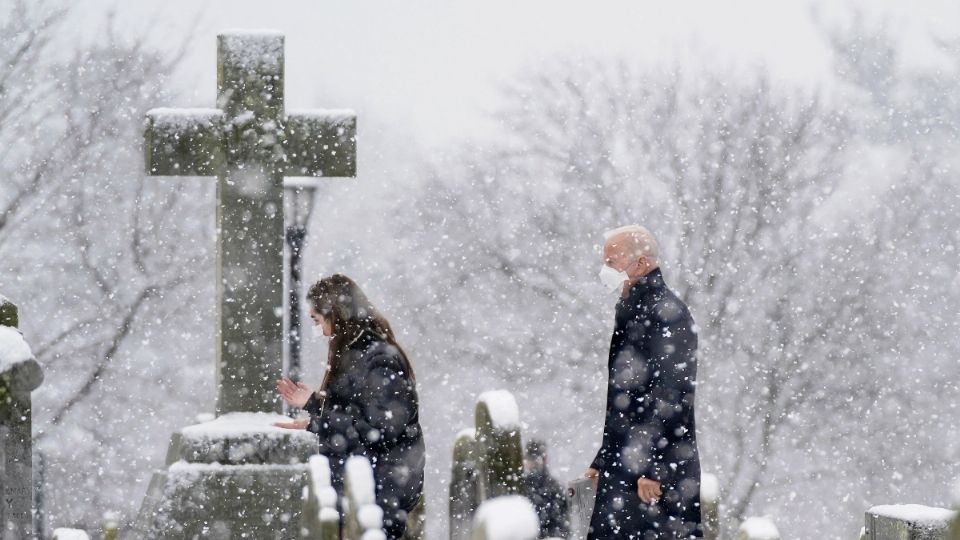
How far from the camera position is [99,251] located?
2338 centimetres

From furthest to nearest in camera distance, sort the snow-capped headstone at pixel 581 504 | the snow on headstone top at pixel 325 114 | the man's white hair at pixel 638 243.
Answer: the snow on headstone top at pixel 325 114
the snow-capped headstone at pixel 581 504
the man's white hair at pixel 638 243

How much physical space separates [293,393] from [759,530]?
2339mm

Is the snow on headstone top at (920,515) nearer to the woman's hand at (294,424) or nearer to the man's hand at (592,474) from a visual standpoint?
the man's hand at (592,474)

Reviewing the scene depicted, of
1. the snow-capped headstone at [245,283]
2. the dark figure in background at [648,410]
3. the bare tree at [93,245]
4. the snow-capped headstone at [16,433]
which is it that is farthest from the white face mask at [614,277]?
the bare tree at [93,245]

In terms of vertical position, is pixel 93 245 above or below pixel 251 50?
below

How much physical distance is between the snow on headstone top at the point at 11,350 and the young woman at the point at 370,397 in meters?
1.25

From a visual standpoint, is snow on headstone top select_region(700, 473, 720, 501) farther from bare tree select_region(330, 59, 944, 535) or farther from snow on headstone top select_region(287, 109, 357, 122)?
bare tree select_region(330, 59, 944, 535)

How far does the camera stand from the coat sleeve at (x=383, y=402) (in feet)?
20.5

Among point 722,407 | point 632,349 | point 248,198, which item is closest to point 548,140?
point 722,407

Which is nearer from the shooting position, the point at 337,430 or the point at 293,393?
the point at 337,430

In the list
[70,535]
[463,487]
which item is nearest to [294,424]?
[463,487]

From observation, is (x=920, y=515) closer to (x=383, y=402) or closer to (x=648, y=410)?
(x=648, y=410)

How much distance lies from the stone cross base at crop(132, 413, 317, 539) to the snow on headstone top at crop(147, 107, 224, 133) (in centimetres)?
166

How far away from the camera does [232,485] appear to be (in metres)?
7.14
